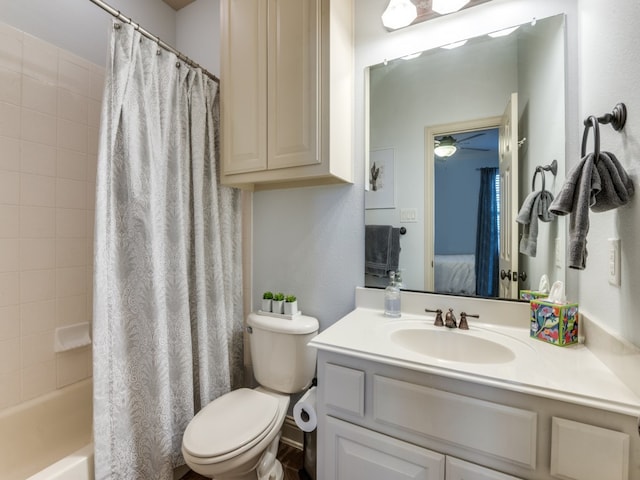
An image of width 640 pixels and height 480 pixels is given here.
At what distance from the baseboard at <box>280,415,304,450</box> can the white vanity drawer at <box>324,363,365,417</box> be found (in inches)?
34.5

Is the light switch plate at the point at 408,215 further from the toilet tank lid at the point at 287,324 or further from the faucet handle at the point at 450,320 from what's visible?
A: the toilet tank lid at the point at 287,324

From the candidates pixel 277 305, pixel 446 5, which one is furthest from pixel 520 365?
pixel 446 5

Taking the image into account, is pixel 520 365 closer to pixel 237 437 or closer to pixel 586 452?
pixel 586 452

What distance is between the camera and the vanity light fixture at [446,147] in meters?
1.29

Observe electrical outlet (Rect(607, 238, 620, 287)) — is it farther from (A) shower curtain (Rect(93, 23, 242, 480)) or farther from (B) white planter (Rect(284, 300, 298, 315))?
(A) shower curtain (Rect(93, 23, 242, 480))

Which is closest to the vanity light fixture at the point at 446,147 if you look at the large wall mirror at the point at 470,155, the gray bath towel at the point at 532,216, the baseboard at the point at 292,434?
the large wall mirror at the point at 470,155

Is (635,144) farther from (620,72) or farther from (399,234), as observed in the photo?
(399,234)

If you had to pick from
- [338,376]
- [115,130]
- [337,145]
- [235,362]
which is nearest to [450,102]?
[337,145]

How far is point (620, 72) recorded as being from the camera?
0.78 m

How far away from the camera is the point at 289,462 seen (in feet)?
5.05

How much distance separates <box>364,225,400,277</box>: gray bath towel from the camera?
1412 millimetres

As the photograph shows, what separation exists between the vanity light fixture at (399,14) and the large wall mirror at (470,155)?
165mm

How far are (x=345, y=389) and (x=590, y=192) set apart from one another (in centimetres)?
94

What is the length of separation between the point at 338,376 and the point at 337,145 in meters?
0.99
